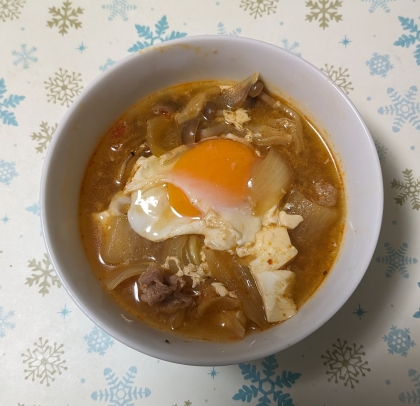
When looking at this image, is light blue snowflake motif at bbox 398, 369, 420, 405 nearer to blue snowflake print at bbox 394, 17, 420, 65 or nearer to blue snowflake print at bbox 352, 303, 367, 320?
blue snowflake print at bbox 352, 303, 367, 320

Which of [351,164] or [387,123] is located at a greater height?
[387,123]

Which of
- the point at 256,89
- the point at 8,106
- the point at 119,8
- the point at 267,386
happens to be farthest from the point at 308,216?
the point at 8,106

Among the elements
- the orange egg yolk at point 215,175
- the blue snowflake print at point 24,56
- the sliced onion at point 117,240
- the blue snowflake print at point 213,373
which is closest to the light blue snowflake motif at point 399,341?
the blue snowflake print at point 213,373

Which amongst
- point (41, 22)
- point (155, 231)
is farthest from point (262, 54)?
point (41, 22)

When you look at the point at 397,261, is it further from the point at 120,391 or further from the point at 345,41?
the point at 120,391

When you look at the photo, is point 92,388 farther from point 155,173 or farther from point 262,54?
point 262,54

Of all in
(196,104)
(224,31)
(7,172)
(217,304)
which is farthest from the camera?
(224,31)
